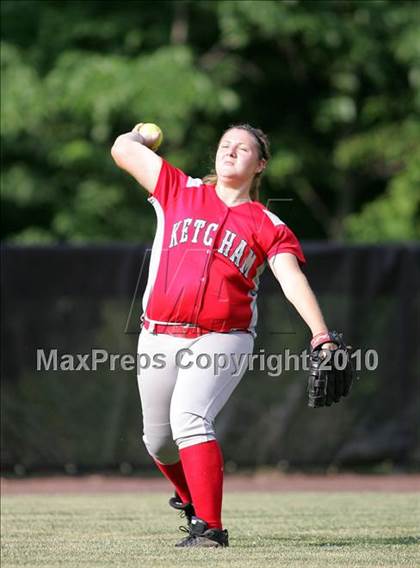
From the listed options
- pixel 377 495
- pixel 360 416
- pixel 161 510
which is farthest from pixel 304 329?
pixel 161 510

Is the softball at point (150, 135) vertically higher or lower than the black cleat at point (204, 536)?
higher

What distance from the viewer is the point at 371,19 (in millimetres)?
14844

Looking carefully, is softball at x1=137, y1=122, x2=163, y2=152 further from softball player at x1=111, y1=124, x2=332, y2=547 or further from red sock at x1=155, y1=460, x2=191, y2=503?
red sock at x1=155, y1=460, x2=191, y2=503

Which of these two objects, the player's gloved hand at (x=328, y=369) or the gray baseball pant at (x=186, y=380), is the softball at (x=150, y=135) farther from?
the player's gloved hand at (x=328, y=369)

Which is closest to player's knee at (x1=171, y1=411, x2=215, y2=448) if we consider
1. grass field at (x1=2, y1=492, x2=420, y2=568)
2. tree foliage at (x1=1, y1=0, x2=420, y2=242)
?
grass field at (x1=2, y1=492, x2=420, y2=568)

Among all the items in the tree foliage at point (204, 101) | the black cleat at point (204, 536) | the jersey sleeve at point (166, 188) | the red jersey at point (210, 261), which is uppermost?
the tree foliage at point (204, 101)

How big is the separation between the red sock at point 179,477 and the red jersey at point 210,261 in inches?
30.4

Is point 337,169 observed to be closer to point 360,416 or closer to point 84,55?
point 84,55

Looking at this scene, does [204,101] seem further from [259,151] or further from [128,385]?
[259,151]

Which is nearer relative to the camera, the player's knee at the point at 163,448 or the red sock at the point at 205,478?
the red sock at the point at 205,478

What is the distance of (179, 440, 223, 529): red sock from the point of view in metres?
5.44

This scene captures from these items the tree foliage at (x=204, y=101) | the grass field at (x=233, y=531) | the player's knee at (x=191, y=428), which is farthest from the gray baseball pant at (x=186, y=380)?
the tree foliage at (x=204, y=101)

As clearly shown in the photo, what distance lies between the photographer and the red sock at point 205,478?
17.8ft

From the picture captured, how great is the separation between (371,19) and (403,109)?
4.18ft
